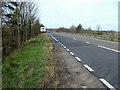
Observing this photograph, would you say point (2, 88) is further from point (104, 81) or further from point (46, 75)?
point (104, 81)

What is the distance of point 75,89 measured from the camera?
342 cm

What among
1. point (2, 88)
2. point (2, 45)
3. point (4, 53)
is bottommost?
point (2, 88)

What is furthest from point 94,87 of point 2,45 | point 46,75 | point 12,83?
point 2,45

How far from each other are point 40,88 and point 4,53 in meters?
5.80

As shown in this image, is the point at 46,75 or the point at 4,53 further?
the point at 4,53

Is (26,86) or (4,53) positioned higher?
(4,53)

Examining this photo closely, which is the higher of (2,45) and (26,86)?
(2,45)

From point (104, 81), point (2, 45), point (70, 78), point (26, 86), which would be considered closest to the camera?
point (26, 86)

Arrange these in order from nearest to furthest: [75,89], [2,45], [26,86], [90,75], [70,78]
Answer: [75,89]
[26,86]
[70,78]
[90,75]
[2,45]

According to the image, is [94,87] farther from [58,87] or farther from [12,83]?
[12,83]

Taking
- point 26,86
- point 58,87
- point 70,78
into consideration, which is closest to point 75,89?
point 58,87

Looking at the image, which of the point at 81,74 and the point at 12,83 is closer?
the point at 12,83

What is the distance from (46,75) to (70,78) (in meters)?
0.96

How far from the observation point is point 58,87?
3.50 meters
